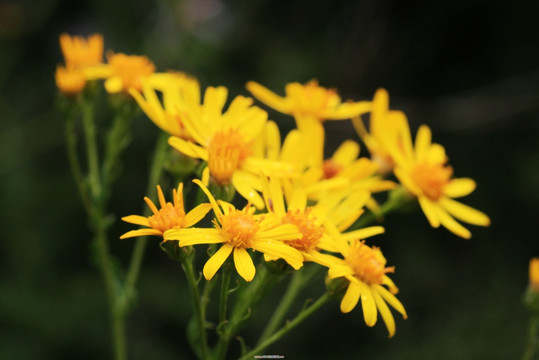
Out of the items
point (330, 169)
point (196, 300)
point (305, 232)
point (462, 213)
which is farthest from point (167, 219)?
point (462, 213)

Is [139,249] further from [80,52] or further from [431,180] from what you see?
[431,180]

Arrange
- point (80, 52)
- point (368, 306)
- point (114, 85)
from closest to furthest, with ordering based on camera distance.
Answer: point (368, 306), point (114, 85), point (80, 52)

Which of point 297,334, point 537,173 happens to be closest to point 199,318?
point 297,334

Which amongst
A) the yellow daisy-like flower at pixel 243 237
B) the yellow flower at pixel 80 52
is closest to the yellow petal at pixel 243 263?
the yellow daisy-like flower at pixel 243 237

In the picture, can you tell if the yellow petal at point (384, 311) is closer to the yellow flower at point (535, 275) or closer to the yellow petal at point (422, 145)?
the yellow petal at point (422, 145)

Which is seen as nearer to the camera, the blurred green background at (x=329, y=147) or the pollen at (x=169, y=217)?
the pollen at (x=169, y=217)

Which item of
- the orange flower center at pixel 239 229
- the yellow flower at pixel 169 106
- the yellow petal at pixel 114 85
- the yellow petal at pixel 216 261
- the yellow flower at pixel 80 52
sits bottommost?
the yellow petal at pixel 216 261
